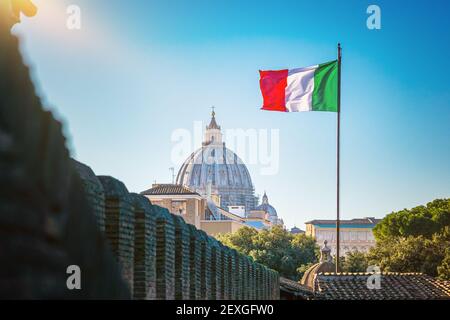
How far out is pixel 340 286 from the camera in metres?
28.7

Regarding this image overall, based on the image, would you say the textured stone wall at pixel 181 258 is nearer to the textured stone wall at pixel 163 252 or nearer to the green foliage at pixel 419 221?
the textured stone wall at pixel 163 252

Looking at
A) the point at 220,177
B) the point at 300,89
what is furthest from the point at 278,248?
the point at 220,177

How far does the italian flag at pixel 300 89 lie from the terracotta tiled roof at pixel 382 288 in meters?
5.18

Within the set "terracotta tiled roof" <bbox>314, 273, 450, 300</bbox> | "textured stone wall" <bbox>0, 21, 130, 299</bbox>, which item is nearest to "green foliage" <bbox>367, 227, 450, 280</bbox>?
"terracotta tiled roof" <bbox>314, 273, 450, 300</bbox>

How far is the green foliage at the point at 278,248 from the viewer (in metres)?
72.8

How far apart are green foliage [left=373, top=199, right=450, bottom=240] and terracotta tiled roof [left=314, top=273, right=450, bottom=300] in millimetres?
40268

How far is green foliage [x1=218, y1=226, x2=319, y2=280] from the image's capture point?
7281 centimetres

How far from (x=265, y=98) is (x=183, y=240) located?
60.7ft

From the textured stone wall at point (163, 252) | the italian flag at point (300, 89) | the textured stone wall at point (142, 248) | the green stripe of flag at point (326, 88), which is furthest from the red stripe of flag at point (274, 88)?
the textured stone wall at point (142, 248)

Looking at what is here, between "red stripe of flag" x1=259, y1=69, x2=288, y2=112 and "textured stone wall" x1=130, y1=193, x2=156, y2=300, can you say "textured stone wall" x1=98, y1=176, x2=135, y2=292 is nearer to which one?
"textured stone wall" x1=130, y1=193, x2=156, y2=300

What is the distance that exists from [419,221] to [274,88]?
50.4 metres
